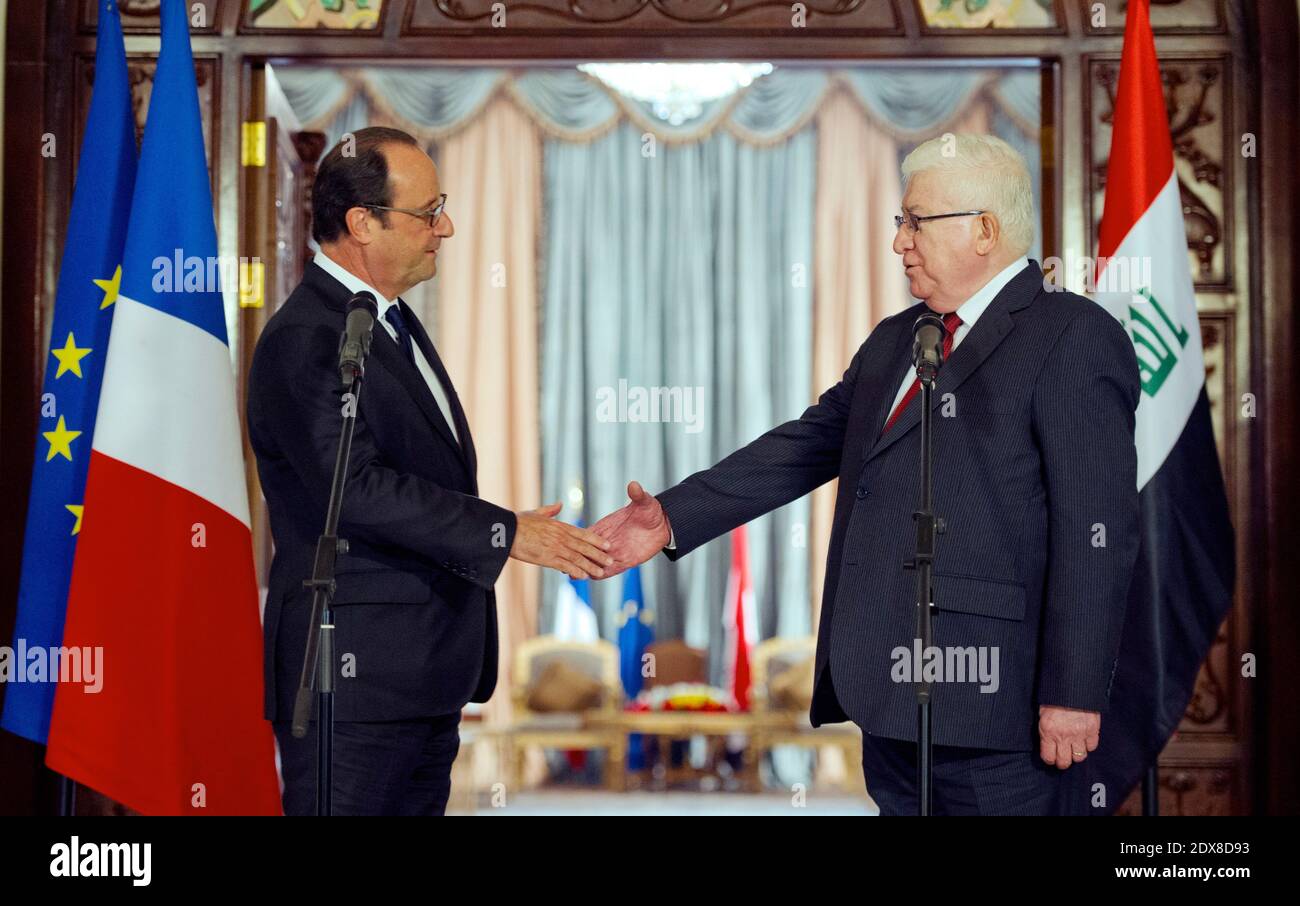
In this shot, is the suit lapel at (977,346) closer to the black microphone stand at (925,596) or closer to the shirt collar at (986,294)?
the shirt collar at (986,294)

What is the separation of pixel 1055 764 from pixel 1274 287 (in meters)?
2.49

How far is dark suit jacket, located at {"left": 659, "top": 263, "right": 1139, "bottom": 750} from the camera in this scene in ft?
7.84

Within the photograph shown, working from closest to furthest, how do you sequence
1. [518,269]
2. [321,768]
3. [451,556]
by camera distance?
[321,768]
[451,556]
[518,269]

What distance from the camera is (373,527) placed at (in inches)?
103

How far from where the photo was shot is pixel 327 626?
2250 mm

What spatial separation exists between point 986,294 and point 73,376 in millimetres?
2570

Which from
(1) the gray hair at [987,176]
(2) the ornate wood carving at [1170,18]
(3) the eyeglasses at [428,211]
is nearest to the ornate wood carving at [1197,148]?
(2) the ornate wood carving at [1170,18]

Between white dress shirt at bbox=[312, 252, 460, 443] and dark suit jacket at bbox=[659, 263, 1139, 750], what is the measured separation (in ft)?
2.89

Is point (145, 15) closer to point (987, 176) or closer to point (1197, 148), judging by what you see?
point (987, 176)

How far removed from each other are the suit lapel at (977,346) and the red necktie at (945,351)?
0.03 meters

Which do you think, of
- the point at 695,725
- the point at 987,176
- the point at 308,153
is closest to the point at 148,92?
the point at 308,153

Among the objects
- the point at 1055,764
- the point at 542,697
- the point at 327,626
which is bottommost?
the point at 542,697
